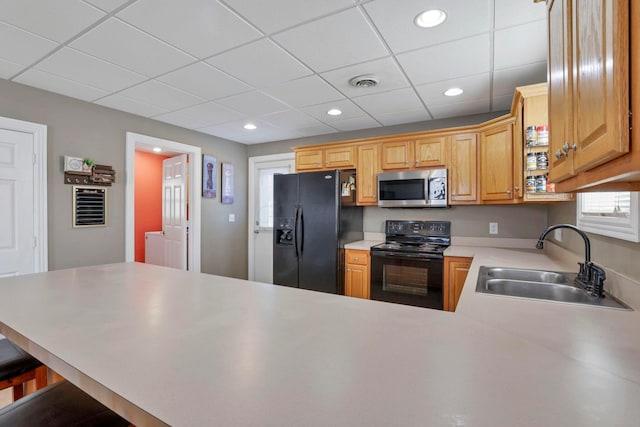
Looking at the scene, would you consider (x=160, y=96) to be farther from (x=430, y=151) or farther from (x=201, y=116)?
(x=430, y=151)

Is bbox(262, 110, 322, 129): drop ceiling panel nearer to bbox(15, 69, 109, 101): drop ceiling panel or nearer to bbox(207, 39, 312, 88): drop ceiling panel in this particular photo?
bbox(207, 39, 312, 88): drop ceiling panel

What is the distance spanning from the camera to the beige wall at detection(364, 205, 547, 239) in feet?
10.5

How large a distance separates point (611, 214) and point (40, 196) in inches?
161

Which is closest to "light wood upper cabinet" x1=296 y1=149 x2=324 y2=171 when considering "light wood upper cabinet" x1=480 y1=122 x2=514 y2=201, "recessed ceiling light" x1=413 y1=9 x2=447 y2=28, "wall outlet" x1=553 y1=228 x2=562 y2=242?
"light wood upper cabinet" x1=480 y1=122 x2=514 y2=201

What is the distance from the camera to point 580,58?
0.87 meters

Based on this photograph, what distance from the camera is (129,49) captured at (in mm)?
2074

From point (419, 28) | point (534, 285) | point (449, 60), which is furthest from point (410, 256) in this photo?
point (419, 28)

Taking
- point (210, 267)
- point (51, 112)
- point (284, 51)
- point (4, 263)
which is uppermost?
point (284, 51)

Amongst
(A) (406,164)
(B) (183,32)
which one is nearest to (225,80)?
(B) (183,32)

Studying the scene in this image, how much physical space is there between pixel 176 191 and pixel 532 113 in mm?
4134

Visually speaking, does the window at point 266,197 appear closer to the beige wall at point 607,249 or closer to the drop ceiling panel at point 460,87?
the drop ceiling panel at point 460,87

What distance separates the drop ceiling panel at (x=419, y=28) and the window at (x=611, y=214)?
1.16 m

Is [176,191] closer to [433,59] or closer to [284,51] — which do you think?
[284,51]

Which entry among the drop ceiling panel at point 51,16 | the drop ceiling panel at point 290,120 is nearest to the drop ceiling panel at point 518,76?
the drop ceiling panel at point 290,120
